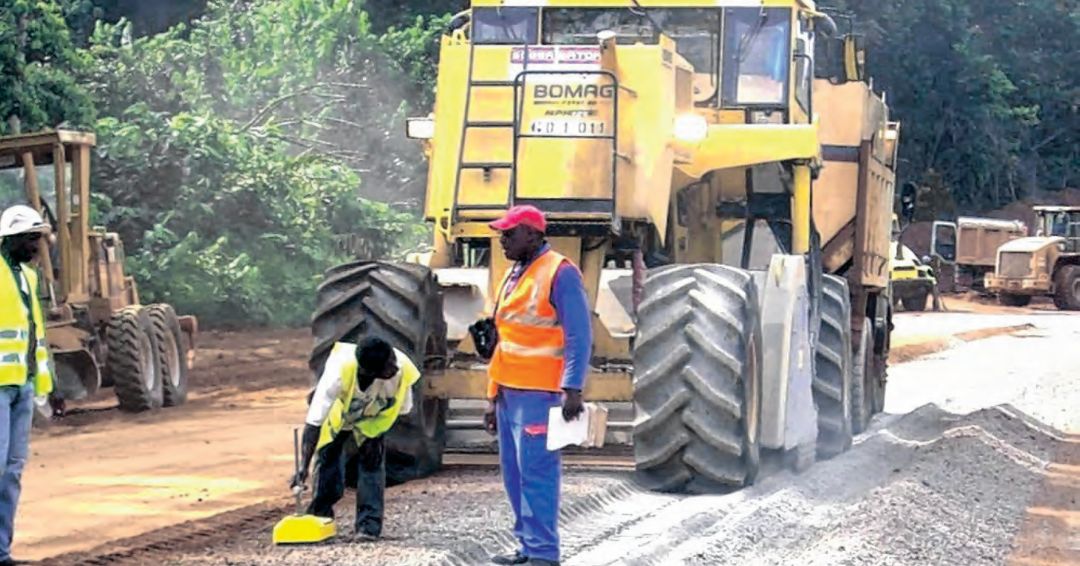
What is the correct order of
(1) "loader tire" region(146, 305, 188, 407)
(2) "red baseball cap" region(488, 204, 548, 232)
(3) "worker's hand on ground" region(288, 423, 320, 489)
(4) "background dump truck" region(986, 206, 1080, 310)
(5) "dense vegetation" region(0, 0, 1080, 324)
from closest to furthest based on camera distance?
1. (2) "red baseball cap" region(488, 204, 548, 232)
2. (3) "worker's hand on ground" region(288, 423, 320, 489)
3. (1) "loader tire" region(146, 305, 188, 407)
4. (5) "dense vegetation" region(0, 0, 1080, 324)
5. (4) "background dump truck" region(986, 206, 1080, 310)

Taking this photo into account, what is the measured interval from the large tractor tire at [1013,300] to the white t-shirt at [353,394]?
4398cm

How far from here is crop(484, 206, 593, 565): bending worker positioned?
8.55 m

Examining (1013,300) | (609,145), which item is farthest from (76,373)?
(1013,300)

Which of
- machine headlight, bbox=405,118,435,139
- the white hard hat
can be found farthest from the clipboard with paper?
machine headlight, bbox=405,118,435,139

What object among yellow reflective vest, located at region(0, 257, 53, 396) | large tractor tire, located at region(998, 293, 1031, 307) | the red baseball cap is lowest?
large tractor tire, located at region(998, 293, 1031, 307)

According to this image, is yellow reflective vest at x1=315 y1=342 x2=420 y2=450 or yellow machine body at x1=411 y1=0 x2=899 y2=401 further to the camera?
yellow machine body at x1=411 y1=0 x2=899 y2=401

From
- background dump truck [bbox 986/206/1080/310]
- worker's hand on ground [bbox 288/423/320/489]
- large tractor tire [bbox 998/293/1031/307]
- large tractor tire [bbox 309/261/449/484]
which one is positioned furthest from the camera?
large tractor tire [bbox 998/293/1031/307]

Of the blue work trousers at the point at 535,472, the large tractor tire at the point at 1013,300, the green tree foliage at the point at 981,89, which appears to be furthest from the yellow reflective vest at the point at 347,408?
the large tractor tire at the point at 1013,300

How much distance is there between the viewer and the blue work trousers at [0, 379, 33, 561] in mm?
9336

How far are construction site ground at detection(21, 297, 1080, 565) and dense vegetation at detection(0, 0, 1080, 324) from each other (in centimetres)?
587

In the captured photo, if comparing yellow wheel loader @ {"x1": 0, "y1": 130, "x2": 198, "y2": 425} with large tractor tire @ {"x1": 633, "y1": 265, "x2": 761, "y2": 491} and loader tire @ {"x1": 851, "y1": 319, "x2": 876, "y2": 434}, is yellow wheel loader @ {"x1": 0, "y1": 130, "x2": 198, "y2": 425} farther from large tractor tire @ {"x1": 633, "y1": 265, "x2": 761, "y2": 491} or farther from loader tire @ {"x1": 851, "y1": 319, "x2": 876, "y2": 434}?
large tractor tire @ {"x1": 633, "y1": 265, "x2": 761, "y2": 491}

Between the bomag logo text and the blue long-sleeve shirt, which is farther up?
the bomag logo text

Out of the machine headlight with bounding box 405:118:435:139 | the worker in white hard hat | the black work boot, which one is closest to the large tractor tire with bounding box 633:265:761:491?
the black work boot

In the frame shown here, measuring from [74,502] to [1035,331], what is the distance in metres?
28.5
